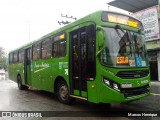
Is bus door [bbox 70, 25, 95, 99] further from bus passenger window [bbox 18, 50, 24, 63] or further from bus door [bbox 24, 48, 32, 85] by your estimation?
bus passenger window [bbox 18, 50, 24, 63]

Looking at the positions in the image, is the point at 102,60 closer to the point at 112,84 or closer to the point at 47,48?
the point at 112,84

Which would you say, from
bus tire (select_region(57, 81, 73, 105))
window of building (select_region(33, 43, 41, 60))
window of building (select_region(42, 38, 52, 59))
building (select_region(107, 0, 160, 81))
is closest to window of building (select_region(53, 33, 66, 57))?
window of building (select_region(42, 38, 52, 59))

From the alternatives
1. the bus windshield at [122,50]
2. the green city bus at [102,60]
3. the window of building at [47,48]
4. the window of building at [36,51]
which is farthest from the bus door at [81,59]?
the window of building at [36,51]

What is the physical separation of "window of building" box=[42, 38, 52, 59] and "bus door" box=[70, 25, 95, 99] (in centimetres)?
207

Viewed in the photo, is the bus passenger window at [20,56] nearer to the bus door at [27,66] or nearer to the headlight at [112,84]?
the bus door at [27,66]

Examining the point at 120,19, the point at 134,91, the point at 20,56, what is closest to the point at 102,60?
the point at 134,91

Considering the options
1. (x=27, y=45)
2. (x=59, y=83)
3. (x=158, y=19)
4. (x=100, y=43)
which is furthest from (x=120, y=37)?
(x=158, y=19)

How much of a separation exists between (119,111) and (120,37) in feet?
8.40

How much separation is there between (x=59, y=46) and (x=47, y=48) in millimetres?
1379

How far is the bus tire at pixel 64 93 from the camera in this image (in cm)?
862

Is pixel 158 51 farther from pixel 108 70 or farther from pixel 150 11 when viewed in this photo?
pixel 108 70

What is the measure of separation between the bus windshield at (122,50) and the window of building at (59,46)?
2.65 metres

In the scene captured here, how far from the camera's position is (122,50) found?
6.67m

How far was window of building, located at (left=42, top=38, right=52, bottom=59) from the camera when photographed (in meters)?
10.1
